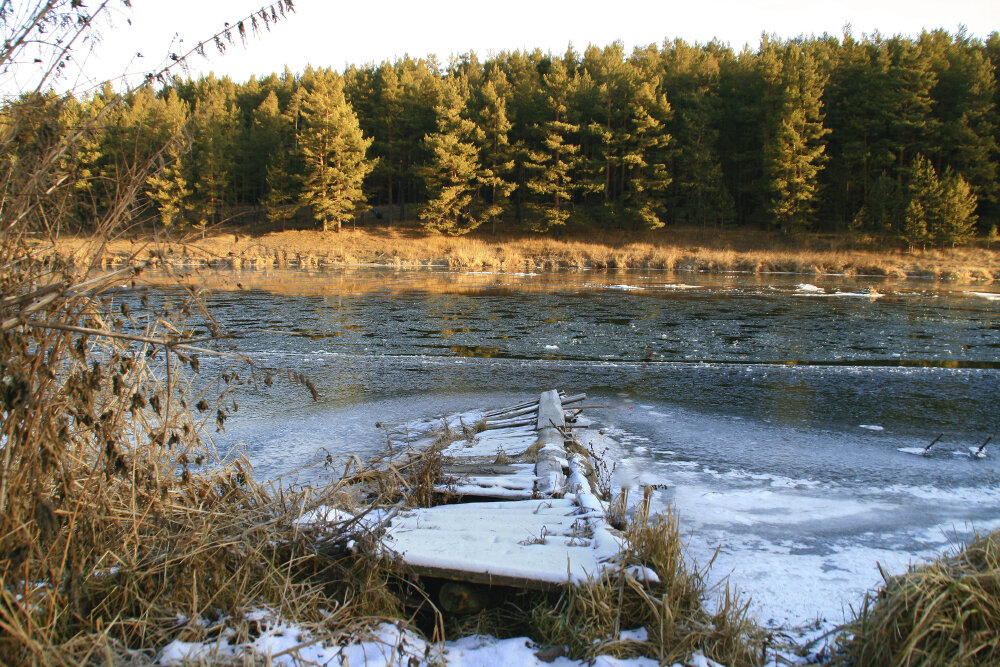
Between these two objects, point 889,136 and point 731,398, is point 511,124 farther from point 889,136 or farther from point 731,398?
point 731,398

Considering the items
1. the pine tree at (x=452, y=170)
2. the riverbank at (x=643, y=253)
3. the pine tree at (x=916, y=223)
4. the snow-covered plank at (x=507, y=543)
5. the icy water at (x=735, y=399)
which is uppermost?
the pine tree at (x=452, y=170)

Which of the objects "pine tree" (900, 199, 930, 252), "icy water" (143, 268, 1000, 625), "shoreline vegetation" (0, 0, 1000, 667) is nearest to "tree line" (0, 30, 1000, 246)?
"pine tree" (900, 199, 930, 252)

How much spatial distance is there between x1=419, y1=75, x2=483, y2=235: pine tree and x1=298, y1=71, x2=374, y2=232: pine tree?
18.7 feet

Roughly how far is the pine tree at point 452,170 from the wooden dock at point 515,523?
4169 centimetres

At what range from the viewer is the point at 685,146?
48062 millimetres

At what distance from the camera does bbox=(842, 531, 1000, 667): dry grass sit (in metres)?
2.53

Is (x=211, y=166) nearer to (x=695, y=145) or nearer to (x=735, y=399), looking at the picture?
(x=695, y=145)

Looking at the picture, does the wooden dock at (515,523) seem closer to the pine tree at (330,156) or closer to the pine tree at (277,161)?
the pine tree at (277,161)

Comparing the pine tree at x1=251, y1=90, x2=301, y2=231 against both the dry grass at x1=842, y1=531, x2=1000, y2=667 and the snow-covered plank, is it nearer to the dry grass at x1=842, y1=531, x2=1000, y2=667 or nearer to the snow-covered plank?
the snow-covered plank

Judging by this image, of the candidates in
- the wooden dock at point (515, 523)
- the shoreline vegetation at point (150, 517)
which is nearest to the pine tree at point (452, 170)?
the wooden dock at point (515, 523)

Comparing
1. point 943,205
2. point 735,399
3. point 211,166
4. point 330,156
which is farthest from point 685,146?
point 735,399

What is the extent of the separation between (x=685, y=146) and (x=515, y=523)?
4865 centimetres

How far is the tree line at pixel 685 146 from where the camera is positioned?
4334 cm

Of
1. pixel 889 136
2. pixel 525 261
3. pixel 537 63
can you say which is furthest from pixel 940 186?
pixel 537 63
